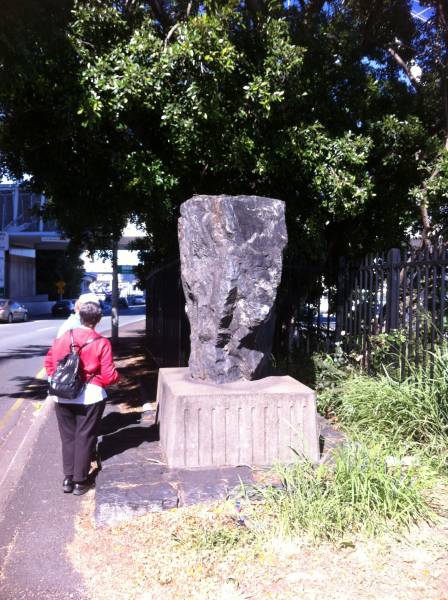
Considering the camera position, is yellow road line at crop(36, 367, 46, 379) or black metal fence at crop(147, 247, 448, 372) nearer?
black metal fence at crop(147, 247, 448, 372)

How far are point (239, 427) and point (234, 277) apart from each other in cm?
136

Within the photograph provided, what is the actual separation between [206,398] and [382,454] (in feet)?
4.89

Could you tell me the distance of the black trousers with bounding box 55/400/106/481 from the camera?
467 cm

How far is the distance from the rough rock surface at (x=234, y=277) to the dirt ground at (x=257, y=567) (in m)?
1.85

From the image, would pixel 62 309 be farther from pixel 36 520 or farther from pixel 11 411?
pixel 36 520

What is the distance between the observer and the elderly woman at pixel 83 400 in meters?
4.63

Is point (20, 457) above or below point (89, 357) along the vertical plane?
below

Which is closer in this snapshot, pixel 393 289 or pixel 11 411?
pixel 393 289

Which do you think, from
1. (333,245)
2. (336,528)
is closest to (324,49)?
(333,245)

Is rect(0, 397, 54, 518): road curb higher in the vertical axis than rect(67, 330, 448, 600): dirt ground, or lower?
lower

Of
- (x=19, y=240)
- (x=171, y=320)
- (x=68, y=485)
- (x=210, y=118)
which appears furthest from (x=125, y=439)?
(x=19, y=240)

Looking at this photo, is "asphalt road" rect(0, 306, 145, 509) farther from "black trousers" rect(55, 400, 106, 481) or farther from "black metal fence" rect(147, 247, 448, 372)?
"black metal fence" rect(147, 247, 448, 372)

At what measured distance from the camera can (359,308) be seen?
7.55m

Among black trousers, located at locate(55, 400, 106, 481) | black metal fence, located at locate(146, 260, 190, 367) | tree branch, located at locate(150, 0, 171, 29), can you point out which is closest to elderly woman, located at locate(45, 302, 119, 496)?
black trousers, located at locate(55, 400, 106, 481)
